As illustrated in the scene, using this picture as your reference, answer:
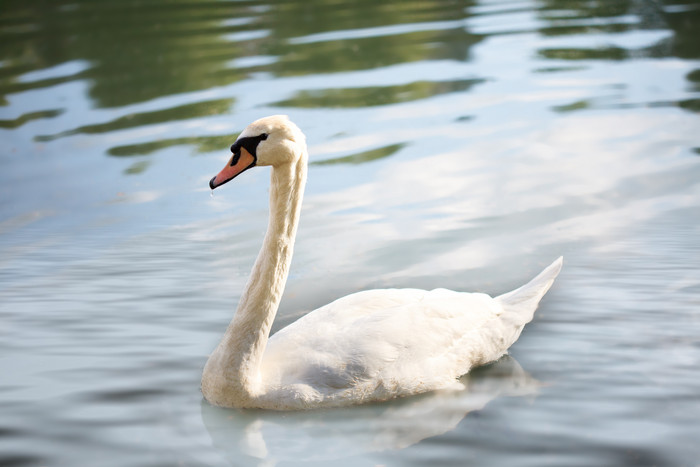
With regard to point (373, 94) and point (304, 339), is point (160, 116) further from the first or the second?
point (304, 339)

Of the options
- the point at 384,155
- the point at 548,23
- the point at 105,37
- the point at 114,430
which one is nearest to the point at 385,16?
the point at 548,23

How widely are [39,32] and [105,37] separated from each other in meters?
1.38

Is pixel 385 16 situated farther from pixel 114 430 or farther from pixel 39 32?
pixel 114 430

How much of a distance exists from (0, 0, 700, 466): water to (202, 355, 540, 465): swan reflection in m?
0.01

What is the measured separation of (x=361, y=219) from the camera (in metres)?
8.52

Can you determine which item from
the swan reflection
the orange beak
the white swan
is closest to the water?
the swan reflection

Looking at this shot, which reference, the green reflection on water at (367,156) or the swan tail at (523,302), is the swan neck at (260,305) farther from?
the green reflection on water at (367,156)

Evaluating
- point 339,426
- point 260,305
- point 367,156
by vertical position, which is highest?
point 260,305

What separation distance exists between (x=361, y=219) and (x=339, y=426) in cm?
368

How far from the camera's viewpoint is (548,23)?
677 inches

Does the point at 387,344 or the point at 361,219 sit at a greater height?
the point at 387,344

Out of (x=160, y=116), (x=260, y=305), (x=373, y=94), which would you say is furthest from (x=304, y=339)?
(x=373, y=94)

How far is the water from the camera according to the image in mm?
5051

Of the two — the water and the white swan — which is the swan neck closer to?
the white swan
